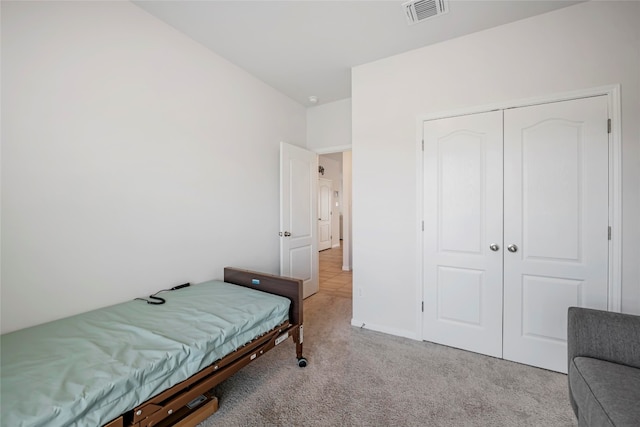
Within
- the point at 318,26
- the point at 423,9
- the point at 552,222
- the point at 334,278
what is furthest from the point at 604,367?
the point at 334,278

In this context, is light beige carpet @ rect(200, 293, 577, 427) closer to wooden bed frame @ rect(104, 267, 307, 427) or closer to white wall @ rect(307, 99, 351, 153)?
wooden bed frame @ rect(104, 267, 307, 427)

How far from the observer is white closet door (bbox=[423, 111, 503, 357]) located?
2111 mm

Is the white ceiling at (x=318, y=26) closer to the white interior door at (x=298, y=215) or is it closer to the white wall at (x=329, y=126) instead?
the white wall at (x=329, y=126)

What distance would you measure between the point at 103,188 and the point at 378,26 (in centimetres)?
236

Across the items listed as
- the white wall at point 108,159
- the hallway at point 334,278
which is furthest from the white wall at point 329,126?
the hallway at point 334,278

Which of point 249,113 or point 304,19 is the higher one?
point 304,19

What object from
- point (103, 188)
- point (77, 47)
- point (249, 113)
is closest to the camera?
point (77, 47)

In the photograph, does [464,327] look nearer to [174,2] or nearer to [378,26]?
[378,26]

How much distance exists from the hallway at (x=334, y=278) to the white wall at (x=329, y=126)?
2.04m

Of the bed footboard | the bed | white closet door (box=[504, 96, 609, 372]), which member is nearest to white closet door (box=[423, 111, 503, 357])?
white closet door (box=[504, 96, 609, 372])

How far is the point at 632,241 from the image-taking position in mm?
1730

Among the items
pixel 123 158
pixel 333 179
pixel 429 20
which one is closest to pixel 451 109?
pixel 429 20

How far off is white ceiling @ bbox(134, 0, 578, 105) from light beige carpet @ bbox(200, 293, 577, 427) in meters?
2.65

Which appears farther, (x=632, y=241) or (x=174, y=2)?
(x=174, y=2)
